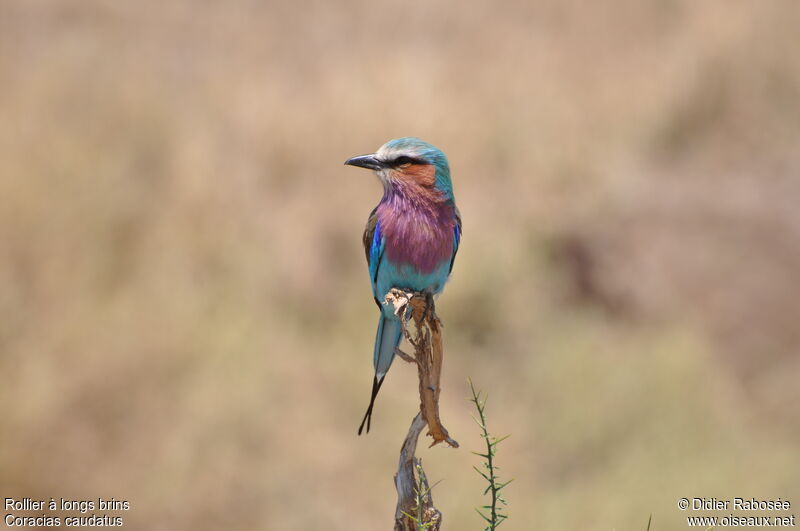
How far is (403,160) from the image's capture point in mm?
3924

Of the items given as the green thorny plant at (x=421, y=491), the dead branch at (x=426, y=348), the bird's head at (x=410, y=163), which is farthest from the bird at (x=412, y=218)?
the green thorny plant at (x=421, y=491)

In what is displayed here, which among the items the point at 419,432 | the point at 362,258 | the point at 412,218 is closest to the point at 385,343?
the point at 412,218

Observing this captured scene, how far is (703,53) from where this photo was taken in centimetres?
1294

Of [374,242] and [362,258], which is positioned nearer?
[374,242]

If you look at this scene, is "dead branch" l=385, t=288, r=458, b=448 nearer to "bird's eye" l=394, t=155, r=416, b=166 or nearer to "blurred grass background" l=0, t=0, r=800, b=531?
"bird's eye" l=394, t=155, r=416, b=166

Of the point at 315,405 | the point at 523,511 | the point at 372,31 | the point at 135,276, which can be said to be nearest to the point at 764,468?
the point at 523,511

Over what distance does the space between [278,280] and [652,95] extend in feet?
20.0

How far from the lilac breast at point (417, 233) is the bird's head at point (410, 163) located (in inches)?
3.1

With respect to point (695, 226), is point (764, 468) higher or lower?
lower

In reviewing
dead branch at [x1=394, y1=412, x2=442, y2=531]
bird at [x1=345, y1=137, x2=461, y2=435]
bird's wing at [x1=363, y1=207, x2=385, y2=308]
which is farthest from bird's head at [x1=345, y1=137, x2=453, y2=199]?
dead branch at [x1=394, y1=412, x2=442, y2=531]

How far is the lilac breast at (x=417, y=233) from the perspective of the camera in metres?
3.96

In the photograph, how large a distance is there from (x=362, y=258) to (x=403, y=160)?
625 centimetres

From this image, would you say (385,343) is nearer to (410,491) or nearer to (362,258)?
(410,491)

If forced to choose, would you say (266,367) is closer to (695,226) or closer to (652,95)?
(695,226)
